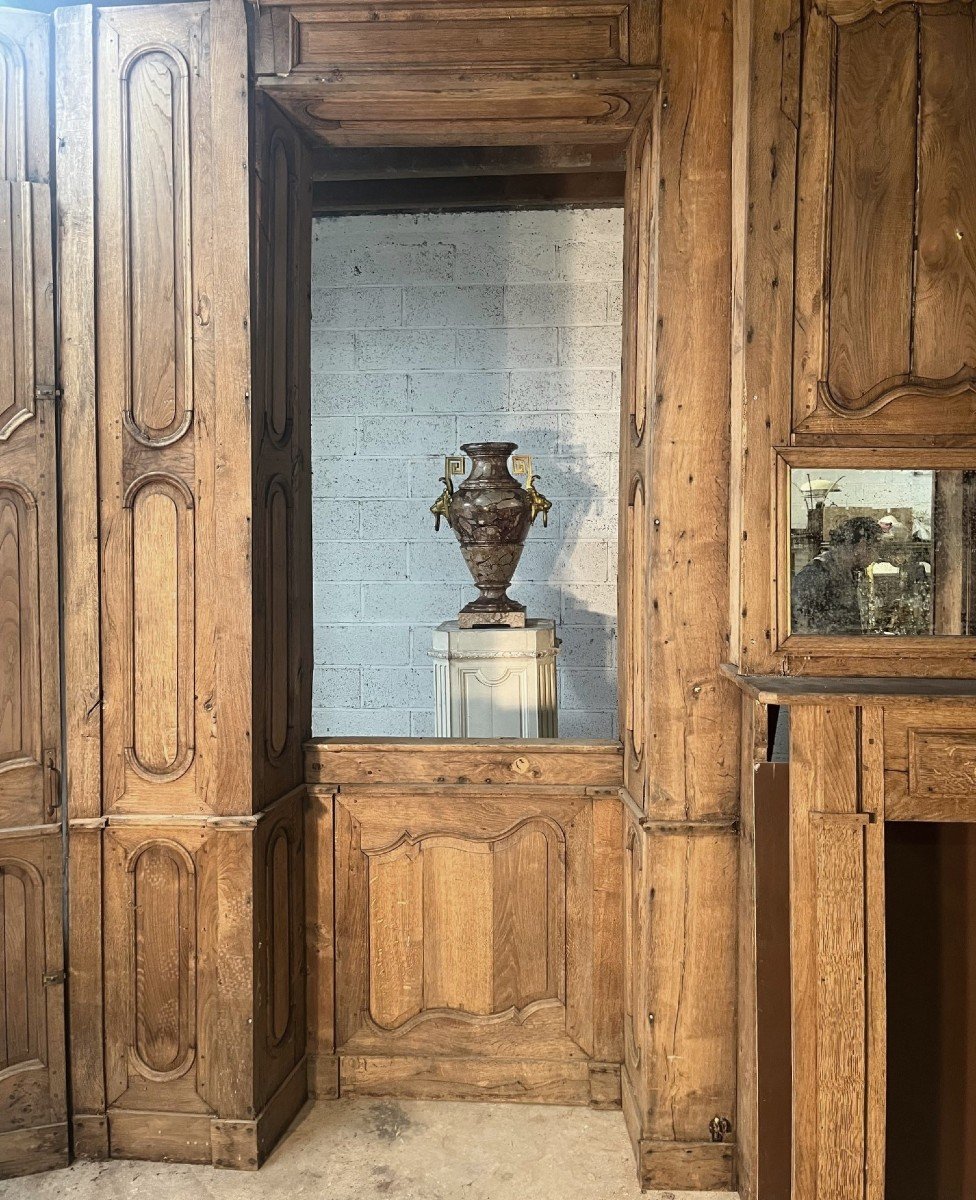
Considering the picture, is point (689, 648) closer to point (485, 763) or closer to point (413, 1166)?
point (485, 763)

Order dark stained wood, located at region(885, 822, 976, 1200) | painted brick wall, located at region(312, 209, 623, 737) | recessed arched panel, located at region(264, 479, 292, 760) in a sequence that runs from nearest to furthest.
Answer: dark stained wood, located at region(885, 822, 976, 1200) → recessed arched panel, located at region(264, 479, 292, 760) → painted brick wall, located at region(312, 209, 623, 737)

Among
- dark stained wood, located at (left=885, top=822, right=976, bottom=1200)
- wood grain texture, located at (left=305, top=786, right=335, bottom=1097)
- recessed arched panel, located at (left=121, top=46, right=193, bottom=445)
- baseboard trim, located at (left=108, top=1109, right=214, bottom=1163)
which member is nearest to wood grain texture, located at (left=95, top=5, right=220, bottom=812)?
recessed arched panel, located at (left=121, top=46, right=193, bottom=445)

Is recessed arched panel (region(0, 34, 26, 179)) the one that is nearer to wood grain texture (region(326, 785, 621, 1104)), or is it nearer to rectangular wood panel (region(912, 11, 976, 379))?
wood grain texture (region(326, 785, 621, 1104))

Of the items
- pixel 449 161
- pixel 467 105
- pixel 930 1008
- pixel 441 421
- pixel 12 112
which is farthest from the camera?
pixel 441 421

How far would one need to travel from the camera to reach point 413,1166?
2072mm

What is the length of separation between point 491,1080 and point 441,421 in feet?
7.36

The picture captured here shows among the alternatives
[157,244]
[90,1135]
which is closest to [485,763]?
[90,1135]

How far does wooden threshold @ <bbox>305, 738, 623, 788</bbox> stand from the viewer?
2295 mm

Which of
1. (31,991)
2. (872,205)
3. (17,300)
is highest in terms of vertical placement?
(872,205)

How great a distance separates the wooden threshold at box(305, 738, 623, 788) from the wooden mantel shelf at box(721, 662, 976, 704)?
1.67 feet

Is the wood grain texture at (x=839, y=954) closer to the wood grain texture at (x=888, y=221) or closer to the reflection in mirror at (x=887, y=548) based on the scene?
the reflection in mirror at (x=887, y=548)

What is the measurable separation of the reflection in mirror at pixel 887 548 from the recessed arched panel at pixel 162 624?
1264 millimetres

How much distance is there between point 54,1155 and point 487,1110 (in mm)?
937

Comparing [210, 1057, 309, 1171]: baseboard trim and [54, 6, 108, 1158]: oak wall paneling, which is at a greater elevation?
[54, 6, 108, 1158]: oak wall paneling
